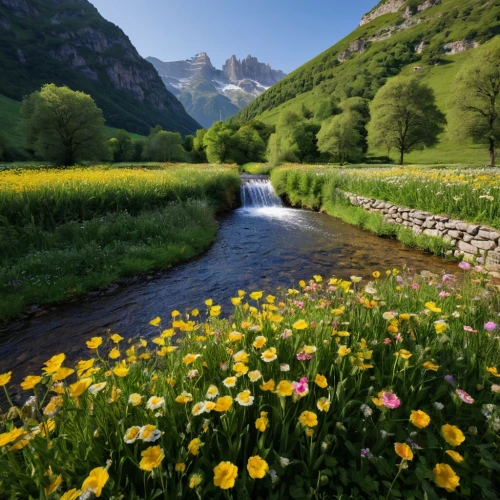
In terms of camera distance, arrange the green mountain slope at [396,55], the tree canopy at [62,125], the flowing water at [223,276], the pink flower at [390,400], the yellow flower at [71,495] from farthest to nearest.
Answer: the green mountain slope at [396,55], the tree canopy at [62,125], the flowing water at [223,276], the pink flower at [390,400], the yellow flower at [71,495]

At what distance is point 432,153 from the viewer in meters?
63.2

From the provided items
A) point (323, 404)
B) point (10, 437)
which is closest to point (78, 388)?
point (10, 437)

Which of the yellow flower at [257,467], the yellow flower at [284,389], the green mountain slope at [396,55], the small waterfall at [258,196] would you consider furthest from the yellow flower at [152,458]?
the green mountain slope at [396,55]

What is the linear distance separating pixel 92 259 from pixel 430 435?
809 cm

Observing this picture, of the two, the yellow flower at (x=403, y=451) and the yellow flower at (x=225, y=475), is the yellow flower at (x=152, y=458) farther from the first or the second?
the yellow flower at (x=403, y=451)

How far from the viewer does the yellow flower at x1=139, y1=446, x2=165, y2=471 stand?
4.12ft

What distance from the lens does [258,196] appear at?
23.4m

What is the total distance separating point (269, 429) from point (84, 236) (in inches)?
351

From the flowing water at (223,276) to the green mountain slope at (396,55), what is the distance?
242 ft

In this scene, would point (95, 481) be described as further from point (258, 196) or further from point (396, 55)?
point (396, 55)

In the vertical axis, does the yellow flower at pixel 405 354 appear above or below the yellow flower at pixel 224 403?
below

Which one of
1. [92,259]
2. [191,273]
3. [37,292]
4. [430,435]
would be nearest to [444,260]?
[191,273]

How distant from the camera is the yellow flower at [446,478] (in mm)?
1273

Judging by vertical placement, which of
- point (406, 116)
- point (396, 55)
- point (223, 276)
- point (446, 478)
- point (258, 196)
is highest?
point (396, 55)
